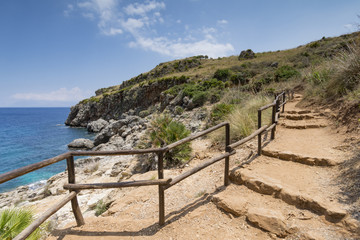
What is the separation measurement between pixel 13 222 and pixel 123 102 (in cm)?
3761

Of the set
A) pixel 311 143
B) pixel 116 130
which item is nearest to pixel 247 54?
pixel 116 130

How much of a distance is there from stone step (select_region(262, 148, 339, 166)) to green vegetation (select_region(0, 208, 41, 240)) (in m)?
4.88

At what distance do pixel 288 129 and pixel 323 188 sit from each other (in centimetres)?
372

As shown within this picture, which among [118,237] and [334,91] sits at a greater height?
[334,91]

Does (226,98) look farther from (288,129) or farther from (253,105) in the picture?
(288,129)

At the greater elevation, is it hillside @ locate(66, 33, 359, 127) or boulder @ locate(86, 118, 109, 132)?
hillside @ locate(66, 33, 359, 127)

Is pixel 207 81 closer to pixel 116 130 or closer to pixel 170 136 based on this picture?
pixel 116 130

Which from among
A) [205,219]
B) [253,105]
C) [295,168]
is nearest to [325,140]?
[295,168]

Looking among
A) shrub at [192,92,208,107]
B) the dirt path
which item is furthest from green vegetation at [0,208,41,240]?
shrub at [192,92,208,107]

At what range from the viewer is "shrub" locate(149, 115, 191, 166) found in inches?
258

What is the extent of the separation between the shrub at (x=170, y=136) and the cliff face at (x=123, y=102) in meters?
19.1

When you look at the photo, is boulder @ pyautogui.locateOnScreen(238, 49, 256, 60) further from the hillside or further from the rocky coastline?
the rocky coastline

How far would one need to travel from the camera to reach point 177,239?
8.84 ft

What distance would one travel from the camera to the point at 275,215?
9.01 feet
